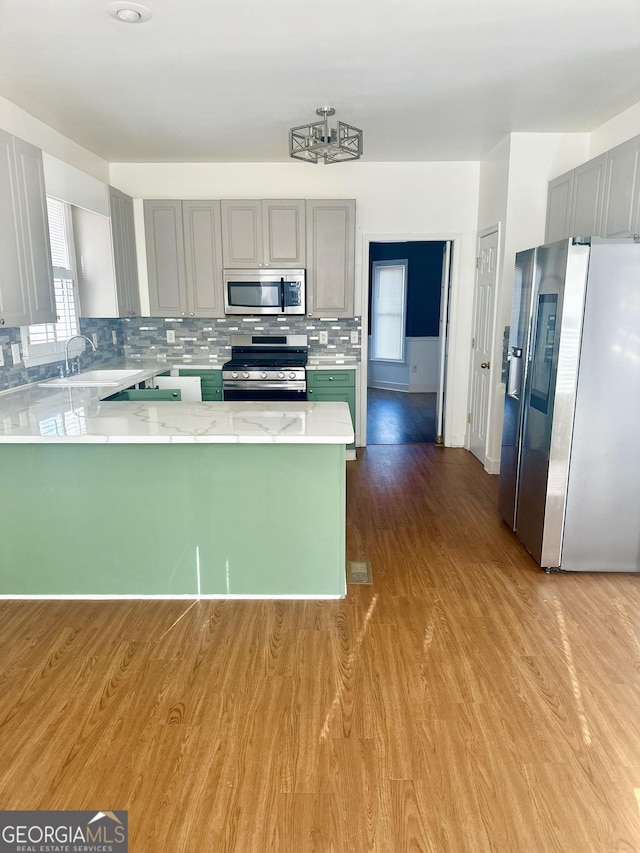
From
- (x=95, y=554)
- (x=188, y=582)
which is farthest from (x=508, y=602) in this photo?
(x=95, y=554)

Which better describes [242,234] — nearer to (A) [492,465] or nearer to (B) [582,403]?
(A) [492,465]

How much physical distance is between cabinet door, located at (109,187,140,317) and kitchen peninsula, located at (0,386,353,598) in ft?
7.36

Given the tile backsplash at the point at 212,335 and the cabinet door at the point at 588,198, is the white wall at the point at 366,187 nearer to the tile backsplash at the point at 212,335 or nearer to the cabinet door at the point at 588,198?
the tile backsplash at the point at 212,335

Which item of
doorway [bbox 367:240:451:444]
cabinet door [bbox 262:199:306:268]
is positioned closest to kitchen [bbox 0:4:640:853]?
cabinet door [bbox 262:199:306:268]

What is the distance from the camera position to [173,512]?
2.68m

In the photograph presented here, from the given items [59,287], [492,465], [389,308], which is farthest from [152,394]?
[389,308]

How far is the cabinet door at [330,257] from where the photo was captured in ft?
16.5

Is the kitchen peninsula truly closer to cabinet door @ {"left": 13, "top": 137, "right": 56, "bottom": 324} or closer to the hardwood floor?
the hardwood floor

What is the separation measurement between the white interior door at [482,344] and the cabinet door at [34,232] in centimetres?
340

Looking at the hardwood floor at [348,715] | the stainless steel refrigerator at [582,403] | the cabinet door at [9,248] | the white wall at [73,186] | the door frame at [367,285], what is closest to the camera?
the hardwood floor at [348,715]

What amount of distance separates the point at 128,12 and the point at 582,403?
9.11 ft

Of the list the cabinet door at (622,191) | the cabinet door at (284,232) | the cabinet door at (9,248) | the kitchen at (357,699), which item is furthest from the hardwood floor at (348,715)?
the cabinet door at (284,232)

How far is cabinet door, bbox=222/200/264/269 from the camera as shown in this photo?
503cm

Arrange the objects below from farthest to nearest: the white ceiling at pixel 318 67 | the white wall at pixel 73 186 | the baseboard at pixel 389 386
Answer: the baseboard at pixel 389 386, the white wall at pixel 73 186, the white ceiling at pixel 318 67
